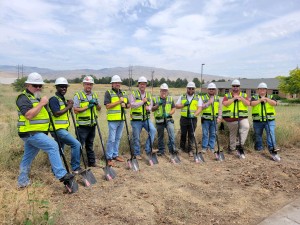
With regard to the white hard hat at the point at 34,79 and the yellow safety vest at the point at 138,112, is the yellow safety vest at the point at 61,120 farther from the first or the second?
the yellow safety vest at the point at 138,112

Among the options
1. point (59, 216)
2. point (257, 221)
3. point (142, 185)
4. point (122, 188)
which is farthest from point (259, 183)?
point (59, 216)

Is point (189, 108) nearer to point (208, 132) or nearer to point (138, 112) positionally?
point (208, 132)

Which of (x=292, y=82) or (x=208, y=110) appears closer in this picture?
(x=208, y=110)

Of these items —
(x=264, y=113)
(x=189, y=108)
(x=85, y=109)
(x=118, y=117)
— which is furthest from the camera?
(x=264, y=113)

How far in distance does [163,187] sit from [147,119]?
2114 millimetres

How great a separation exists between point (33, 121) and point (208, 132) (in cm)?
503

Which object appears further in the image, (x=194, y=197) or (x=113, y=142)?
(x=113, y=142)

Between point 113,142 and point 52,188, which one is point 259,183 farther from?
point 52,188

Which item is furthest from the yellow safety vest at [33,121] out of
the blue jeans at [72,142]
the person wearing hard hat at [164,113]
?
the person wearing hard hat at [164,113]

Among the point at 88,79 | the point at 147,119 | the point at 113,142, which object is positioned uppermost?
the point at 88,79

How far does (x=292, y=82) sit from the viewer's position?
40.9m

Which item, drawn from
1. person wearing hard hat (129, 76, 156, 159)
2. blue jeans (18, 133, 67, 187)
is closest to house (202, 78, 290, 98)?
person wearing hard hat (129, 76, 156, 159)

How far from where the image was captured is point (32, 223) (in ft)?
11.4

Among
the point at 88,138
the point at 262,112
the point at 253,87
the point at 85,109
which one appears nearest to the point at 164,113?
the point at 88,138
